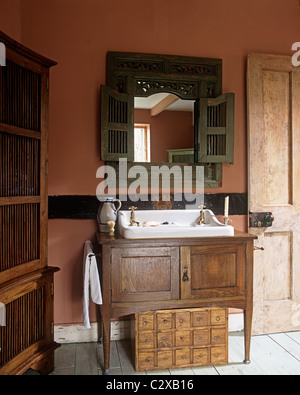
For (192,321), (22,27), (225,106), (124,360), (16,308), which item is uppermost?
(22,27)

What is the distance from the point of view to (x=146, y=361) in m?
2.42

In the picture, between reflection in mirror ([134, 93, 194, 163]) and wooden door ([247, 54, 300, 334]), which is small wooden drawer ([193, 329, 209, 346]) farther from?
reflection in mirror ([134, 93, 194, 163])

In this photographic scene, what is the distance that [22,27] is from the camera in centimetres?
278

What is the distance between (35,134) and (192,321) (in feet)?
5.59

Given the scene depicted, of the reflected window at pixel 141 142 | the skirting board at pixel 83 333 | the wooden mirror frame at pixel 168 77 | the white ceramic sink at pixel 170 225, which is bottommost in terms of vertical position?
the skirting board at pixel 83 333

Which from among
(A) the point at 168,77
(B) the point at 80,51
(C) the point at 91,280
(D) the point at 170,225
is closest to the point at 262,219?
(D) the point at 170,225

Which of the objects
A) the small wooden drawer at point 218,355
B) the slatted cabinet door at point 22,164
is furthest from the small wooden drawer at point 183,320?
the slatted cabinet door at point 22,164

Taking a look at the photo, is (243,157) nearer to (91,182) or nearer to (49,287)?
(91,182)

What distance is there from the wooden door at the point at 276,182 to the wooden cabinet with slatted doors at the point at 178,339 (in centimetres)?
78

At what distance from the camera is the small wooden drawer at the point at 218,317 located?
2.49 meters

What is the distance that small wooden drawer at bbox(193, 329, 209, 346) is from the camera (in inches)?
97.0

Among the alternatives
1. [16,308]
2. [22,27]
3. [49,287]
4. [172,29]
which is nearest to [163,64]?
[172,29]

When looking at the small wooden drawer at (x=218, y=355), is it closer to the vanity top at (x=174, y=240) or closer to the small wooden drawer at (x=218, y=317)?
the small wooden drawer at (x=218, y=317)

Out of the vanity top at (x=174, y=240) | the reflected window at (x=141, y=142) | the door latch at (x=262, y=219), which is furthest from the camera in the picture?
the door latch at (x=262, y=219)
